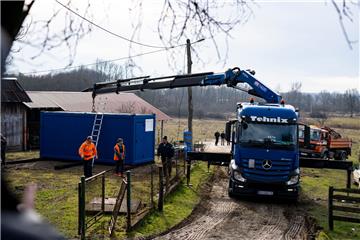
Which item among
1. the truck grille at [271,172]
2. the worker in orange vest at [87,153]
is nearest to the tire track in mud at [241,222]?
the truck grille at [271,172]

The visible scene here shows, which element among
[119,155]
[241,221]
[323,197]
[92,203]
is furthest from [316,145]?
[92,203]

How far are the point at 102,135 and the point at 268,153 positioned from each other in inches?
370

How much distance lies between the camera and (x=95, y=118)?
72.3 feet

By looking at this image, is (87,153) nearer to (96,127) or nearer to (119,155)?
(119,155)

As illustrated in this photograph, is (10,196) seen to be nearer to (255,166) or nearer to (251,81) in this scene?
(255,166)

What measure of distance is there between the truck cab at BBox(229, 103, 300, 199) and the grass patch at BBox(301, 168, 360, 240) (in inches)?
44.7

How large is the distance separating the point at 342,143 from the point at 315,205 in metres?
18.9

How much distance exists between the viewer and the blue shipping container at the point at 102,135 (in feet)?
70.4

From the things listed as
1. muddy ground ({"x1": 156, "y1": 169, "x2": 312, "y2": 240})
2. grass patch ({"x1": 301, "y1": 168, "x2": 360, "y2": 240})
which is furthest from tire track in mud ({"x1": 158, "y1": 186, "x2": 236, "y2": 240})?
grass patch ({"x1": 301, "y1": 168, "x2": 360, "y2": 240})

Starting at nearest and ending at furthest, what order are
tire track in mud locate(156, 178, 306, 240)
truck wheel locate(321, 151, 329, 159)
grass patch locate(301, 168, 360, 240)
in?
tire track in mud locate(156, 178, 306, 240), grass patch locate(301, 168, 360, 240), truck wheel locate(321, 151, 329, 159)

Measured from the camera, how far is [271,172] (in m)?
15.3

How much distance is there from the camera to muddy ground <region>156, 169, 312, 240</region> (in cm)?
1123

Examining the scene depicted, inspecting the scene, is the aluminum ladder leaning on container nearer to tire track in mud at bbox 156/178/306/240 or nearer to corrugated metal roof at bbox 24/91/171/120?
tire track in mud at bbox 156/178/306/240

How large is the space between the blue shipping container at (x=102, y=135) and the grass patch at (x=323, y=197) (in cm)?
750
